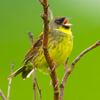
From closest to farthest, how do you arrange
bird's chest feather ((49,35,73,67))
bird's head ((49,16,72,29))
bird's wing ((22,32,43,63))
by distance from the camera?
bird's chest feather ((49,35,73,67)) < bird's wing ((22,32,43,63)) < bird's head ((49,16,72,29))

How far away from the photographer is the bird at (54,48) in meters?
2.77

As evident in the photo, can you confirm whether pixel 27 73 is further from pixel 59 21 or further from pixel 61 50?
Answer: pixel 59 21

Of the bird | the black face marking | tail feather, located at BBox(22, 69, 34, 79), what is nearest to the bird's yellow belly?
the bird

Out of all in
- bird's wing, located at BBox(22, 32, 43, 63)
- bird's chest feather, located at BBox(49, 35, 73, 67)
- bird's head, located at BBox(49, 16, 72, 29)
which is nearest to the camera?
bird's chest feather, located at BBox(49, 35, 73, 67)

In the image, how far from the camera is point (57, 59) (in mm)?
2811

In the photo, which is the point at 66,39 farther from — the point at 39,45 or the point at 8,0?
the point at 8,0

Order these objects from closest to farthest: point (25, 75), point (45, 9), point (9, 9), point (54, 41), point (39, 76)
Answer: point (45, 9) < point (54, 41) < point (25, 75) < point (39, 76) < point (9, 9)

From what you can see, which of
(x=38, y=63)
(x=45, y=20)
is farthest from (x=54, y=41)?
(x=45, y=20)

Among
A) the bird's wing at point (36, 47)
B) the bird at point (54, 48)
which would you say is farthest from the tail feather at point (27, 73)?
the bird's wing at point (36, 47)

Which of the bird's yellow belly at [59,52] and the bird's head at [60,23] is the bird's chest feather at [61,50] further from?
the bird's head at [60,23]

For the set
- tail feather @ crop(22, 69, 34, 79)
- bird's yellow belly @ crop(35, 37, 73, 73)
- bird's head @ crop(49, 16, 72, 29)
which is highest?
bird's head @ crop(49, 16, 72, 29)

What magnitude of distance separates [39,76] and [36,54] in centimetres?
137

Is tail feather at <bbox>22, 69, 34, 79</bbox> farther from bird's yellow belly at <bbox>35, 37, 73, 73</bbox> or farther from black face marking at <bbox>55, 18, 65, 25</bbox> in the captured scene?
black face marking at <bbox>55, 18, 65, 25</bbox>

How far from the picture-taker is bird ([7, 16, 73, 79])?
2.77 m
